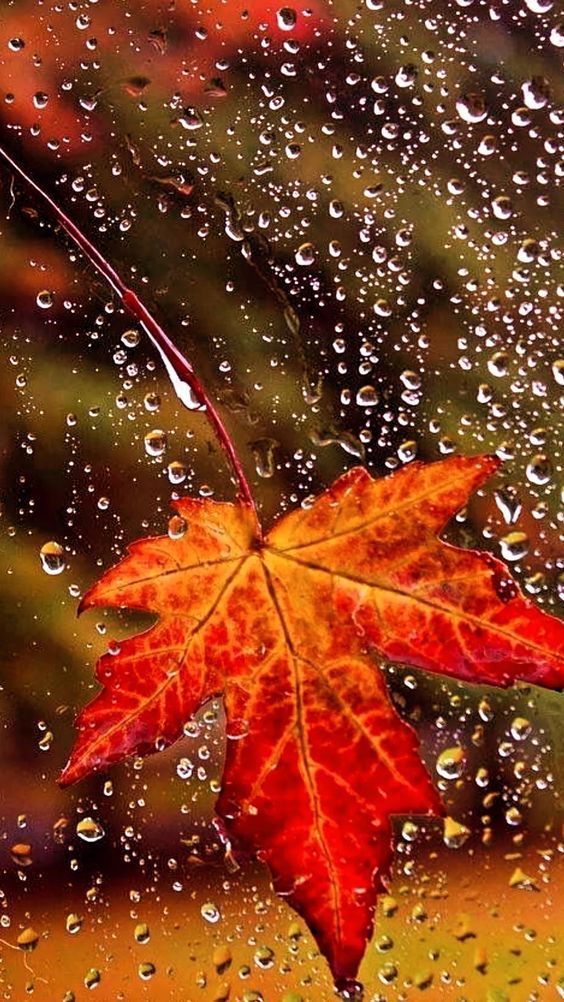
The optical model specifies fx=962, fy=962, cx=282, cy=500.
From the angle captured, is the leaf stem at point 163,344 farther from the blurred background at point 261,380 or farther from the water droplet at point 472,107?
the water droplet at point 472,107

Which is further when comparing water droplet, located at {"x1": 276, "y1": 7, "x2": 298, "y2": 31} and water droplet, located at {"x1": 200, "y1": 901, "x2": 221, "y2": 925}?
water droplet, located at {"x1": 276, "y1": 7, "x2": 298, "y2": 31}

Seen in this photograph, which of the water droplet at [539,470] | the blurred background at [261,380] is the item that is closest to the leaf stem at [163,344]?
the blurred background at [261,380]

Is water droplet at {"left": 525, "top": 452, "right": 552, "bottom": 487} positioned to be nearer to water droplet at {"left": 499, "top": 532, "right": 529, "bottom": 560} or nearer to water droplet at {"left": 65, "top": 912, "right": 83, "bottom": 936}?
water droplet at {"left": 499, "top": 532, "right": 529, "bottom": 560}

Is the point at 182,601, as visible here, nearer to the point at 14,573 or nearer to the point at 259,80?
the point at 14,573

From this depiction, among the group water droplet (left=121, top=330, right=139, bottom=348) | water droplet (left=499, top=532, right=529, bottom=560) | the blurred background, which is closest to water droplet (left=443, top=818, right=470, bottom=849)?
the blurred background

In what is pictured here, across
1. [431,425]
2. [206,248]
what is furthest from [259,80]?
[431,425]

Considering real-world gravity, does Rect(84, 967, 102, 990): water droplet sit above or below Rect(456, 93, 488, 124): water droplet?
below

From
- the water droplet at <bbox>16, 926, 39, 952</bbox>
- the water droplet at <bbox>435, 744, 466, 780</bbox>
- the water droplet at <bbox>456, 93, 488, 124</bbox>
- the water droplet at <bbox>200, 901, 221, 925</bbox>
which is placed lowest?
the water droplet at <bbox>16, 926, 39, 952</bbox>

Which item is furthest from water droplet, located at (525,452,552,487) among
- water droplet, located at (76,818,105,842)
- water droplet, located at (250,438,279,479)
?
water droplet, located at (76,818,105,842)
